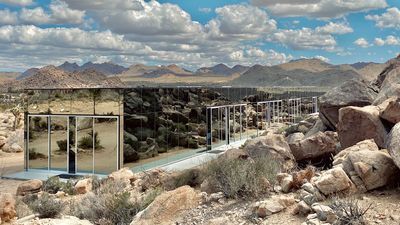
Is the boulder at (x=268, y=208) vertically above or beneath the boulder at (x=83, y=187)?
above

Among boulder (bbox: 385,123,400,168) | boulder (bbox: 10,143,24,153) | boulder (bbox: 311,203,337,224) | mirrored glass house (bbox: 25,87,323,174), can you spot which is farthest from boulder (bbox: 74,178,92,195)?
boulder (bbox: 10,143,24,153)

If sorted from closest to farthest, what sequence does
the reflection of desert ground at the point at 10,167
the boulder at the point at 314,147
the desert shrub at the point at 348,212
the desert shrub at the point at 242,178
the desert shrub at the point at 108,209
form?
the desert shrub at the point at 348,212
the desert shrub at the point at 242,178
the desert shrub at the point at 108,209
the boulder at the point at 314,147
the reflection of desert ground at the point at 10,167

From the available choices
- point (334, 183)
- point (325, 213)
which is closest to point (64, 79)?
Answer: point (334, 183)

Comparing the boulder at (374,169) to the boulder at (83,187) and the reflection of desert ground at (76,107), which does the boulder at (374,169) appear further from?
the reflection of desert ground at (76,107)

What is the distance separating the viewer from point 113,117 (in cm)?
1936

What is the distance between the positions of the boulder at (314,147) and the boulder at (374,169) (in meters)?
5.92

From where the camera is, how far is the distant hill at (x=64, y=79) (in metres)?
88.4

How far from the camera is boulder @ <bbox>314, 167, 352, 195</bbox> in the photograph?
7.91 metres

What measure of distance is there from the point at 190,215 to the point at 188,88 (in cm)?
1656

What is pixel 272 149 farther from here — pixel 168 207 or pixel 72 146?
pixel 72 146

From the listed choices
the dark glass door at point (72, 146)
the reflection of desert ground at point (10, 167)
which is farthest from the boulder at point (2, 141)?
the dark glass door at point (72, 146)

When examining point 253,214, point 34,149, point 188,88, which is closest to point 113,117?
point 34,149

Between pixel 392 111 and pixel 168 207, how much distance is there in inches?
249

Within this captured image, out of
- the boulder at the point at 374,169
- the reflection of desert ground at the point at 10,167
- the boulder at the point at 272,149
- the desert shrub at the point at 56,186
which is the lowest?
the reflection of desert ground at the point at 10,167
